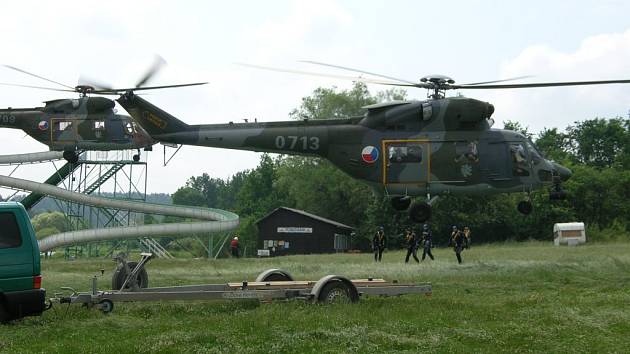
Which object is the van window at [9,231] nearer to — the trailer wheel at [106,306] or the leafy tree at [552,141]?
the trailer wheel at [106,306]

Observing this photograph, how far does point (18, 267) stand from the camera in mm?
12430

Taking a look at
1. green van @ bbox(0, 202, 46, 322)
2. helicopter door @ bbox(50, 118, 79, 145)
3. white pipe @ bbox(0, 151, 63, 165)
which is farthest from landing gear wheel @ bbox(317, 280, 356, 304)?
white pipe @ bbox(0, 151, 63, 165)

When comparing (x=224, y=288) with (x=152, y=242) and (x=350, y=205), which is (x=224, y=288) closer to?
(x=152, y=242)

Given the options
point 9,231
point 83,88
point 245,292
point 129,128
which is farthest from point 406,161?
point 129,128

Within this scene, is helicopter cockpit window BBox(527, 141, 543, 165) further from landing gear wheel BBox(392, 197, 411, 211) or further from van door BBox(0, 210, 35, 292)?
van door BBox(0, 210, 35, 292)

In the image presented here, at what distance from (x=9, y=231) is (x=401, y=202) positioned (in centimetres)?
1335

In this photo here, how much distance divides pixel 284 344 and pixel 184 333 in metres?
1.75

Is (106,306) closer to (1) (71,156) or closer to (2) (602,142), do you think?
(1) (71,156)

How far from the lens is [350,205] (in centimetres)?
6844

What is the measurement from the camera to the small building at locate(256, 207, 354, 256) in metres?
60.7

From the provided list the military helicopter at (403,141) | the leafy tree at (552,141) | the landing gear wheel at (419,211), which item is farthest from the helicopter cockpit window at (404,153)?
the leafy tree at (552,141)

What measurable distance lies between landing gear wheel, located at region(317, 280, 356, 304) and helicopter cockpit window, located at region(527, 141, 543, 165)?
443 inches

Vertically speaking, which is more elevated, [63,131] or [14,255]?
[63,131]

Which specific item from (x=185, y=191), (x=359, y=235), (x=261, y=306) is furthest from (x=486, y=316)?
(x=185, y=191)
